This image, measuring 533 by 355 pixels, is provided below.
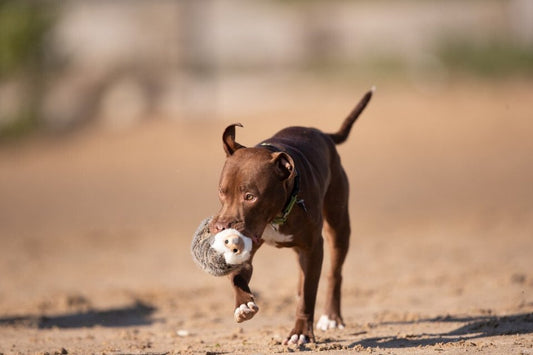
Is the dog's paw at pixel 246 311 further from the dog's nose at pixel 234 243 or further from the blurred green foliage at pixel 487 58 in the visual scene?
the blurred green foliage at pixel 487 58

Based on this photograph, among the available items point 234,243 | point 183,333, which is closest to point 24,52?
point 183,333

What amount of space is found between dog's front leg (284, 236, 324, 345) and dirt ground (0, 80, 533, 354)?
180 millimetres

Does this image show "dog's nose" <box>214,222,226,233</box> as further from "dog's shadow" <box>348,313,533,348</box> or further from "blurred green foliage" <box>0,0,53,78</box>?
"blurred green foliage" <box>0,0,53,78</box>

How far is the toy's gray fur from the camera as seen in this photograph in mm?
5730

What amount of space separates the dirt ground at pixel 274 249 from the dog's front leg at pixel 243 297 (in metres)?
0.51

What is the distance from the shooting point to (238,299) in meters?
6.05

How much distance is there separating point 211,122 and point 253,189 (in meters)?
18.3

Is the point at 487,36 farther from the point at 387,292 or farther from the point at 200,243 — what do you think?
the point at 200,243

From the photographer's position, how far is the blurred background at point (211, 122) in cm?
1298

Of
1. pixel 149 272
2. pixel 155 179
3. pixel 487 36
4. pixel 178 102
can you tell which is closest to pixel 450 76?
pixel 487 36

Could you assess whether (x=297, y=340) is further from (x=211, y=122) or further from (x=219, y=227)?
(x=211, y=122)

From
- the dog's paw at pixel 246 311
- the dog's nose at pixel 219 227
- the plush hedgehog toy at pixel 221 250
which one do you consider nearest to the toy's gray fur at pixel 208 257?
the plush hedgehog toy at pixel 221 250

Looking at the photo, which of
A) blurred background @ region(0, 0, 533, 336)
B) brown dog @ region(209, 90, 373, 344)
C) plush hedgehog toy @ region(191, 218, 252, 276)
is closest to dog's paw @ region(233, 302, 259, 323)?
brown dog @ region(209, 90, 373, 344)

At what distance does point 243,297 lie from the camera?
6.05m
